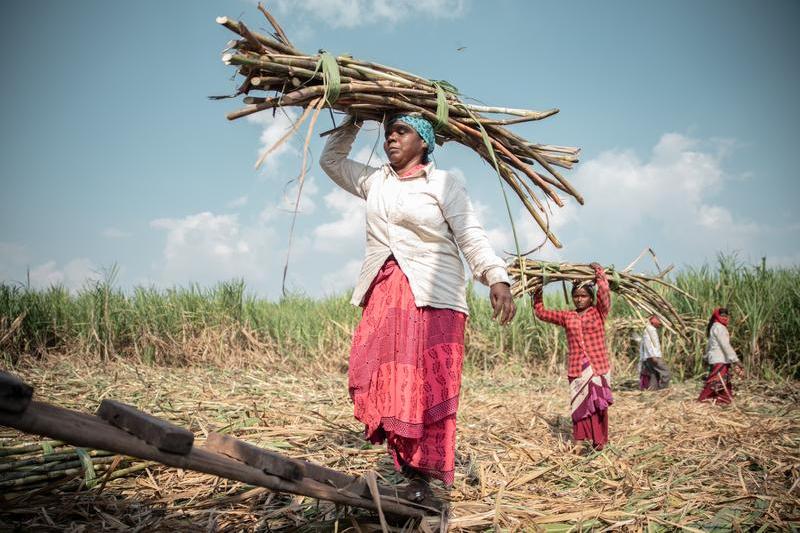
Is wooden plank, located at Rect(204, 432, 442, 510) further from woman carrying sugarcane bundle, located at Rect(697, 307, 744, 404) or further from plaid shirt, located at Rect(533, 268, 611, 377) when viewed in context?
woman carrying sugarcane bundle, located at Rect(697, 307, 744, 404)

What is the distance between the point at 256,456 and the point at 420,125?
1.87 metres

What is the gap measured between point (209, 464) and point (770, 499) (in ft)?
10.7

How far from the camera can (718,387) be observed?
24.1ft

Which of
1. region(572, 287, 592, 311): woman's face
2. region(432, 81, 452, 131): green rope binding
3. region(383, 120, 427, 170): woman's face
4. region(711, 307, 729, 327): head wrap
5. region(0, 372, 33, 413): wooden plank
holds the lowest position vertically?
region(0, 372, 33, 413): wooden plank

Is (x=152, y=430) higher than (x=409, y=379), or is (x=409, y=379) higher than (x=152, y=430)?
(x=409, y=379)

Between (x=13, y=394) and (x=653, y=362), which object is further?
(x=653, y=362)

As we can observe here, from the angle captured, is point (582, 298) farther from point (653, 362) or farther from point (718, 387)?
point (653, 362)

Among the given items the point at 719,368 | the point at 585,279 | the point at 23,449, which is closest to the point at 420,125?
the point at 585,279

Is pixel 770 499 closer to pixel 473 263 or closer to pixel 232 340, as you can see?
pixel 473 263

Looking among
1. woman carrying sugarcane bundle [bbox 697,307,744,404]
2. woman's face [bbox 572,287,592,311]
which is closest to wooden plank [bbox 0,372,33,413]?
woman's face [bbox 572,287,592,311]

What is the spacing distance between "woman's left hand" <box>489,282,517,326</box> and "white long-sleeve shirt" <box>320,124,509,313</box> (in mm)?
36

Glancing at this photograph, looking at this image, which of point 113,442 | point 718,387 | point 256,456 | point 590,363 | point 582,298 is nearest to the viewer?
point 113,442

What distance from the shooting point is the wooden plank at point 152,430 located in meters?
1.43

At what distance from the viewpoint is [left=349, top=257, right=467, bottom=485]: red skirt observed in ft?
8.45
